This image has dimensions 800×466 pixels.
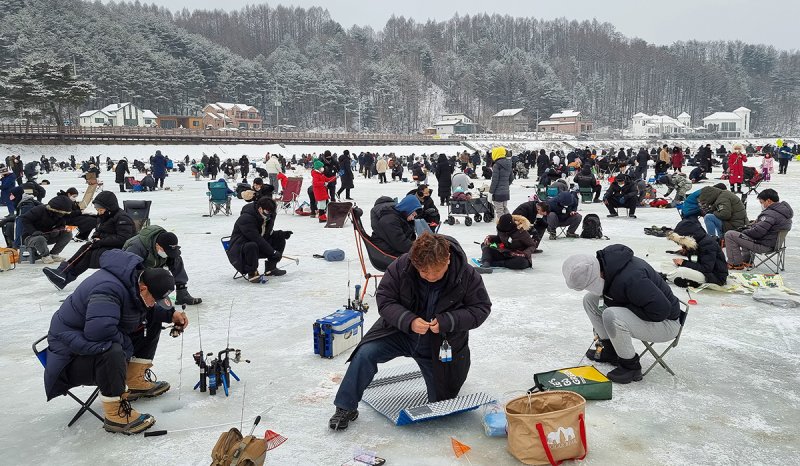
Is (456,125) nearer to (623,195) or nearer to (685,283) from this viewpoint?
(623,195)

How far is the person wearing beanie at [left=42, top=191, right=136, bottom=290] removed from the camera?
6766 millimetres

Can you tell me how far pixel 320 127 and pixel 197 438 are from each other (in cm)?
8780

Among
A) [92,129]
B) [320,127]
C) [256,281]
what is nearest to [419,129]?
[320,127]

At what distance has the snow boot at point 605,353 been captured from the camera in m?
4.62

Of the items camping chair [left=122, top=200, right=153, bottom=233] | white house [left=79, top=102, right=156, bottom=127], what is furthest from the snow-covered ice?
white house [left=79, top=102, right=156, bottom=127]

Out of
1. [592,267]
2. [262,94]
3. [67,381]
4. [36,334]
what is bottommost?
[36,334]

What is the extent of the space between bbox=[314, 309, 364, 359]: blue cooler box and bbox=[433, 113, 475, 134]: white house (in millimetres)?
84950

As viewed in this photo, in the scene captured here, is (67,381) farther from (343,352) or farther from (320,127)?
(320,127)

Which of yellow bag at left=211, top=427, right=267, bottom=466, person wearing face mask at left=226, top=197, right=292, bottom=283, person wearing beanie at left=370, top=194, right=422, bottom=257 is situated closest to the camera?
yellow bag at left=211, top=427, right=267, bottom=466

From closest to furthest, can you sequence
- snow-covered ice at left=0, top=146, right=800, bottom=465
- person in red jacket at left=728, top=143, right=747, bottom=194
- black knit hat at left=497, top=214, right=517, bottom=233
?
snow-covered ice at left=0, top=146, right=800, bottom=465
black knit hat at left=497, top=214, right=517, bottom=233
person in red jacket at left=728, top=143, right=747, bottom=194

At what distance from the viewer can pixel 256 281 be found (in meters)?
7.49

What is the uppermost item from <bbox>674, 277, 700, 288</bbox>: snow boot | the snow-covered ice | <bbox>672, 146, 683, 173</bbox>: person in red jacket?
<bbox>672, 146, 683, 173</bbox>: person in red jacket

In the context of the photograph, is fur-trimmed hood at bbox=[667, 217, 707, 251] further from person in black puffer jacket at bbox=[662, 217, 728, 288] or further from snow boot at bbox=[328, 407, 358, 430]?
snow boot at bbox=[328, 407, 358, 430]

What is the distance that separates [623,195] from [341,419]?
36.6 feet
